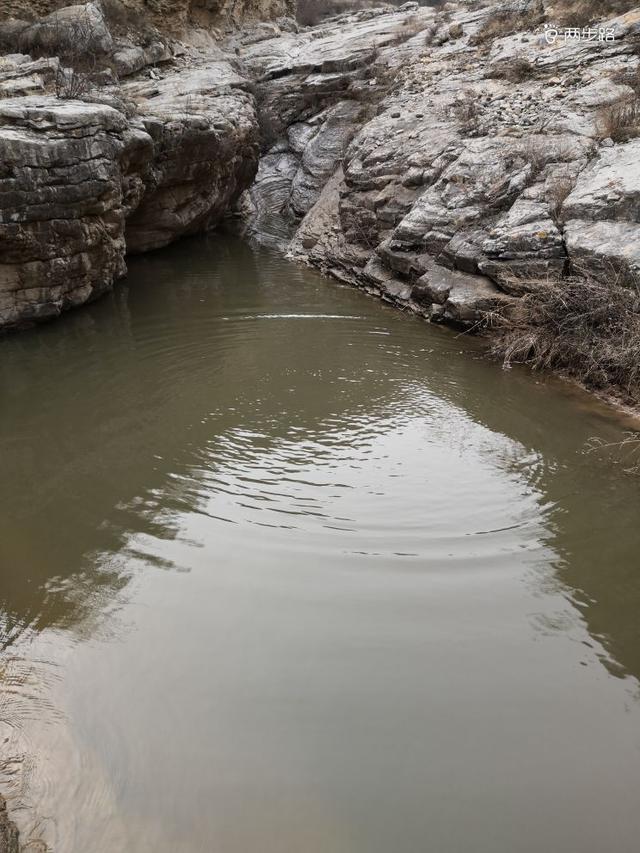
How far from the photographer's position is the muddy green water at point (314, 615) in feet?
9.37

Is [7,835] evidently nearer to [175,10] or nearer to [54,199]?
[54,199]

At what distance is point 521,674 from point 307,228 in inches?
446

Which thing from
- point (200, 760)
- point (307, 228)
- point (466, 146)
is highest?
point (466, 146)

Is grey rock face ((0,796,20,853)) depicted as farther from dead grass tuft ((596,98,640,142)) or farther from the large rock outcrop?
the large rock outcrop

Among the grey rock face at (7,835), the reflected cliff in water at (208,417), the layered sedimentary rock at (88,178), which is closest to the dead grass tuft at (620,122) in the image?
the reflected cliff in water at (208,417)

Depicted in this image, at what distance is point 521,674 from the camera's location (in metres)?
3.58

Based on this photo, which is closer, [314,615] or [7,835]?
[7,835]

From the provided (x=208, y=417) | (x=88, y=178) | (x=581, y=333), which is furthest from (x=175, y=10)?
(x=208, y=417)

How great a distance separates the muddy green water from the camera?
2855 mm

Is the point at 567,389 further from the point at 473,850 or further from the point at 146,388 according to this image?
the point at 473,850

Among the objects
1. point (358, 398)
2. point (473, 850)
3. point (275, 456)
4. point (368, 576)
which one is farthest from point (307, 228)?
point (473, 850)

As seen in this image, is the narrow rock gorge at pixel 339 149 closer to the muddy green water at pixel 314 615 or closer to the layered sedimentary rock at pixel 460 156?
the layered sedimentary rock at pixel 460 156

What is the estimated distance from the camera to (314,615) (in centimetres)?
396

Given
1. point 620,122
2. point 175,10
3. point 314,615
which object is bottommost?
point 314,615
